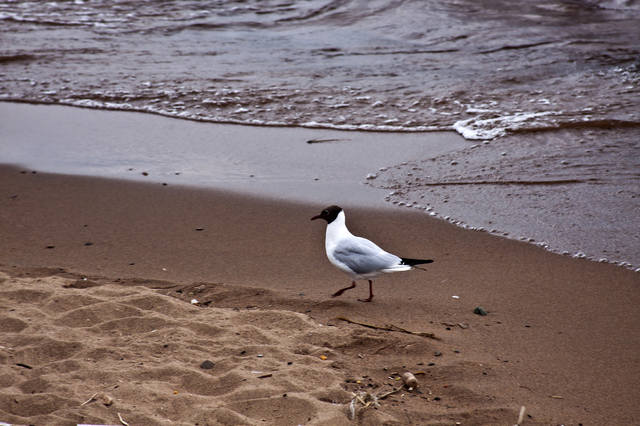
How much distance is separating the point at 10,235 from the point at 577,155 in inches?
217

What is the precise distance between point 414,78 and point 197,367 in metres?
7.74

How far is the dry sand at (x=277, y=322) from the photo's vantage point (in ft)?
10.7

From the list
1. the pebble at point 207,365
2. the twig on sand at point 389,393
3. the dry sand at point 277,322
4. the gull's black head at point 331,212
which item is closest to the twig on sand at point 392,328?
the dry sand at point 277,322

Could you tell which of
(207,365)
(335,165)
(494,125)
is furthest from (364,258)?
(494,125)

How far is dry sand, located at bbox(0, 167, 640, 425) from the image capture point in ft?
→ 10.7

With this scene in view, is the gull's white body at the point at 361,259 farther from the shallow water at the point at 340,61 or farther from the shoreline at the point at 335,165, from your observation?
the shallow water at the point at 340,61

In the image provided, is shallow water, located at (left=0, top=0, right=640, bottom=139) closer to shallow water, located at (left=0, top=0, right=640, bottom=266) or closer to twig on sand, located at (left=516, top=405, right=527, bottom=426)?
shallow water, located at (left=0, top=0, right=640, bottom=266)

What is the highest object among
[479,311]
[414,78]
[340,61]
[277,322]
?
[340,61]

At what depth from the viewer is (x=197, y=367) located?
356cm

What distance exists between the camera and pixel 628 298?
4574 mm

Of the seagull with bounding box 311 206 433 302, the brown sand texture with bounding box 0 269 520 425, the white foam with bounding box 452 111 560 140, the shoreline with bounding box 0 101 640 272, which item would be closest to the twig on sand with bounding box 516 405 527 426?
the brown sand texture with bounding box 0 269 520 425

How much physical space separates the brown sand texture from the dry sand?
1cm

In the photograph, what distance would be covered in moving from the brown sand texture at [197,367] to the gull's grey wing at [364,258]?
0.51 meters

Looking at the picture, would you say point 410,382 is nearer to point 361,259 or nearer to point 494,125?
point 361,259
